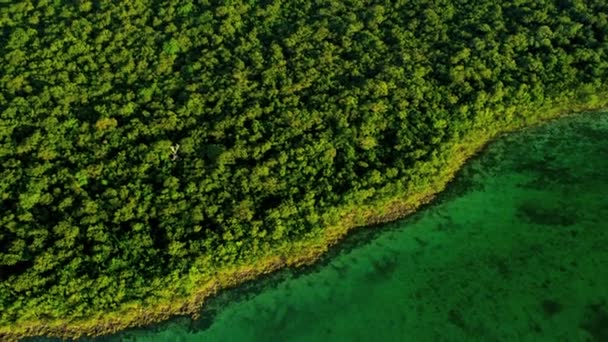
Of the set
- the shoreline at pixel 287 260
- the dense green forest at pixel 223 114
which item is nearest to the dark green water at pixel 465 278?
the shoreline at pixel 287 260

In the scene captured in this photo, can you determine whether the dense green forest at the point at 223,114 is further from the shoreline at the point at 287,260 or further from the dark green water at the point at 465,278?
the dark green water at the point at 465,278

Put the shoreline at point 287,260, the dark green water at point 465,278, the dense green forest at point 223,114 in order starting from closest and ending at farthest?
the dark green water at point 465,278 < the shoreline at point 287,260 < the dense green forest at point 223,114

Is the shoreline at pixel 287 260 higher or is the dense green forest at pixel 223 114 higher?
the dense green forest at pixel 223 114

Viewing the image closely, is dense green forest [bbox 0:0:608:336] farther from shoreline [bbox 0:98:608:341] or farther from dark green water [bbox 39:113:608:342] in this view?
dark green water [bbox 39:113:608:342]

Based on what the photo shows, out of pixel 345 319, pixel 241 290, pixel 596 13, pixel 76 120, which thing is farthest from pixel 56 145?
pixel 596 13

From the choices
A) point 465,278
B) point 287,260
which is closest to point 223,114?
point 287,260

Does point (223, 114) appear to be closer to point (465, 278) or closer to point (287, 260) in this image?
point (287, 260)
